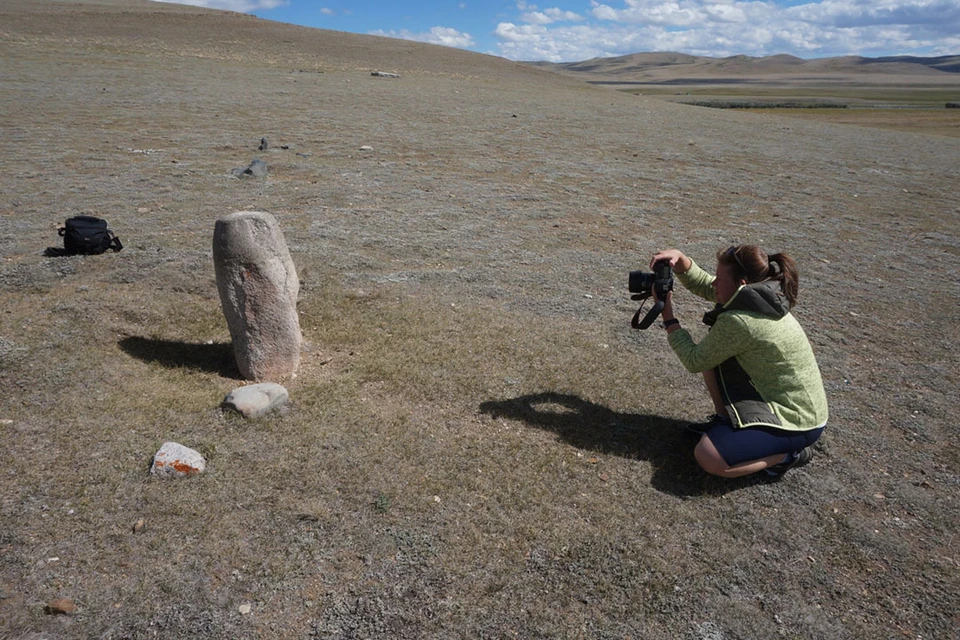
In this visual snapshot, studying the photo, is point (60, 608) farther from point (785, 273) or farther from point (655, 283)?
point (785, 273)

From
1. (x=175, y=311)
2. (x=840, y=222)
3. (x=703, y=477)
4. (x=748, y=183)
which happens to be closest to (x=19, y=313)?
(x=175, y=311)

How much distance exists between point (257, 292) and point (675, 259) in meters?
3.55

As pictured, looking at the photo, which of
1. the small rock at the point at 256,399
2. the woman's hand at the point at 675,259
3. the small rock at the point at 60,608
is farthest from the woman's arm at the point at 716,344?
the small rock at the point at 60,608

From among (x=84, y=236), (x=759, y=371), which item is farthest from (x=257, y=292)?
(x=759, y=371)

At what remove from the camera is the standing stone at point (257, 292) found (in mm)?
5156

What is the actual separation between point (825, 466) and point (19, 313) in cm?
779

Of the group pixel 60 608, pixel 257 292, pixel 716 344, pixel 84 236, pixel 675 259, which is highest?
pixel 675 259

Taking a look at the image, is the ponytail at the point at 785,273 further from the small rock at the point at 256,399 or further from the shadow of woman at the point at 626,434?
the small rock at the point at 256,399

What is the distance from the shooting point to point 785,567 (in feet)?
12.7

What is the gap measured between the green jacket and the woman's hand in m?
0.55

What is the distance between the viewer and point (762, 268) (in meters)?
4.33

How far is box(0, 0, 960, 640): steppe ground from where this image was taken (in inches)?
139

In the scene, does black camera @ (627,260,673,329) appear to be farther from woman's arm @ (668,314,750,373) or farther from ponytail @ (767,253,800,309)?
ponytail @ (767,253,800,309)

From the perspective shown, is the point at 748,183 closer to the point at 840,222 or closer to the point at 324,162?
the point at 840,222
